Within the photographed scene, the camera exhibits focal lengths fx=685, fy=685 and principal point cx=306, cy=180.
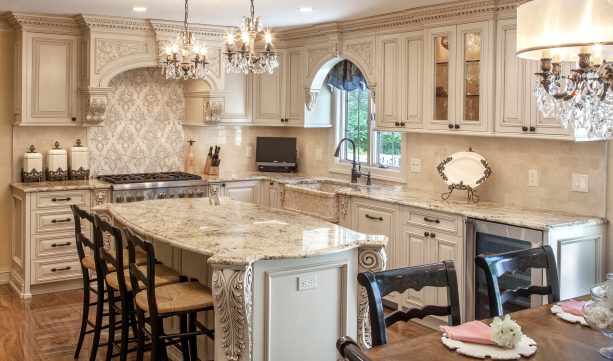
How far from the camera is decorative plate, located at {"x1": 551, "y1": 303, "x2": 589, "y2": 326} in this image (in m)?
2.73

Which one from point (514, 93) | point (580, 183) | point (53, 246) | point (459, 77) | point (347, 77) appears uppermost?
point (347, 77)

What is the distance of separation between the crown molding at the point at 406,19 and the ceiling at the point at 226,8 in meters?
0.09

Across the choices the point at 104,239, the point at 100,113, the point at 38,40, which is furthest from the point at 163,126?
the point at 104,239

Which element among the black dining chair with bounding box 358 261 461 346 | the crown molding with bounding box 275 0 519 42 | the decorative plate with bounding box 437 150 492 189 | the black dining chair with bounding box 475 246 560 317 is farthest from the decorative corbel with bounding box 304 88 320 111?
the black dining chair with bounding box 358 261 461 346

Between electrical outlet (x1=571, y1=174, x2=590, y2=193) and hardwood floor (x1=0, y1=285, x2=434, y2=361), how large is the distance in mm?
1546

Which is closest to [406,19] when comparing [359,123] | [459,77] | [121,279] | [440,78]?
[440,78]

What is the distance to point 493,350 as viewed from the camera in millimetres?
2398

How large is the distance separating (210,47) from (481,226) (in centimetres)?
358

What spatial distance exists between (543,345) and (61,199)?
4.82 m

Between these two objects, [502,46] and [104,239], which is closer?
[104,239]

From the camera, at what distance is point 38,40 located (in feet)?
20.6

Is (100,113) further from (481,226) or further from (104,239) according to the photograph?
(481,226)

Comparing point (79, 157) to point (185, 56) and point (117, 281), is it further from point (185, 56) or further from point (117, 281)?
point (117, 281)

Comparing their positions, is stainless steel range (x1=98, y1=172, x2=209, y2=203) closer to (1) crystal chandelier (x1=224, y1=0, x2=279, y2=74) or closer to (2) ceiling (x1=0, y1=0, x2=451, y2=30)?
(2) ceiling (x1=0, y1=0, x2=451, y2=30)
